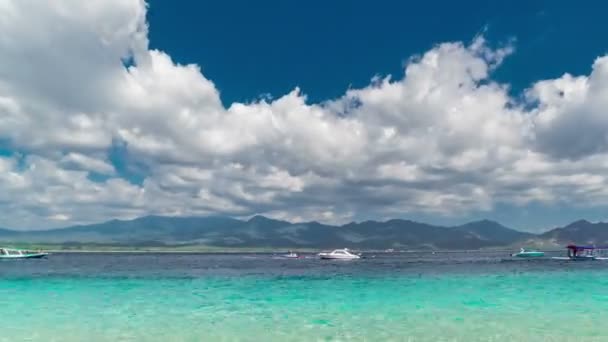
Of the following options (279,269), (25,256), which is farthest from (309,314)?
(25,256)

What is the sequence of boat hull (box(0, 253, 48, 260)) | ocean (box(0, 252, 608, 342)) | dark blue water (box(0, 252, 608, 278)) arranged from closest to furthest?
ocean (box(0, 252, 608, 342)), dark blue water (box(0, 252, 608, 278)), boat hull (box(0, 253, 48, 260))

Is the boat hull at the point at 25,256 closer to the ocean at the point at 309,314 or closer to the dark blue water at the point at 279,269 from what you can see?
the dark blue water at the point at 279,269

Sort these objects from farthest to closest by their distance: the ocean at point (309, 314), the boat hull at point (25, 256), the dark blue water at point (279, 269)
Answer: the boat hull at point (25, 256) → the dark blue water at point (279, 269) → the ocean at point (309, 314)

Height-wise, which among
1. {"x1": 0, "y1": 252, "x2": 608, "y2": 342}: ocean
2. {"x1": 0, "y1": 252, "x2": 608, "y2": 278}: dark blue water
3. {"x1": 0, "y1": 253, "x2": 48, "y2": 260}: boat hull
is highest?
{"x1": 0, "y1": 252, "x2": 608, "y2": 342}: ocean

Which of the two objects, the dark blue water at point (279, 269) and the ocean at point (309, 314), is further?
the dark blue water at point (279, 269)

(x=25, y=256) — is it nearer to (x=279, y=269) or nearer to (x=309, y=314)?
(x=279, y=269)

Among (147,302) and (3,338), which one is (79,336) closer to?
(3,338)

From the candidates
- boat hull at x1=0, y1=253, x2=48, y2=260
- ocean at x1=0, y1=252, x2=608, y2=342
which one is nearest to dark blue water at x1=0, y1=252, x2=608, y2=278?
ocean at x1=0, y1=252, x2=608, y2=342

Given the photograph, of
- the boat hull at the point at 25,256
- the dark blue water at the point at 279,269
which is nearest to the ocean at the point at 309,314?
the dark blue water at the point at 279,269

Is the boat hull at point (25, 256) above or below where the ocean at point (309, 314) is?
below

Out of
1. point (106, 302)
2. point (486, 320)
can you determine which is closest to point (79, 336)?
point (106, 302)

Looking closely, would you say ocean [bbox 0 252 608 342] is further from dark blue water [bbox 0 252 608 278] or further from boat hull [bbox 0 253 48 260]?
boat hull [bbox 0 253 48 260]

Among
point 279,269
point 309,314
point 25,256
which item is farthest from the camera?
point 25,256

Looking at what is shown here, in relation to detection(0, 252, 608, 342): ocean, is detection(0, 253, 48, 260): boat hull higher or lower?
lower
